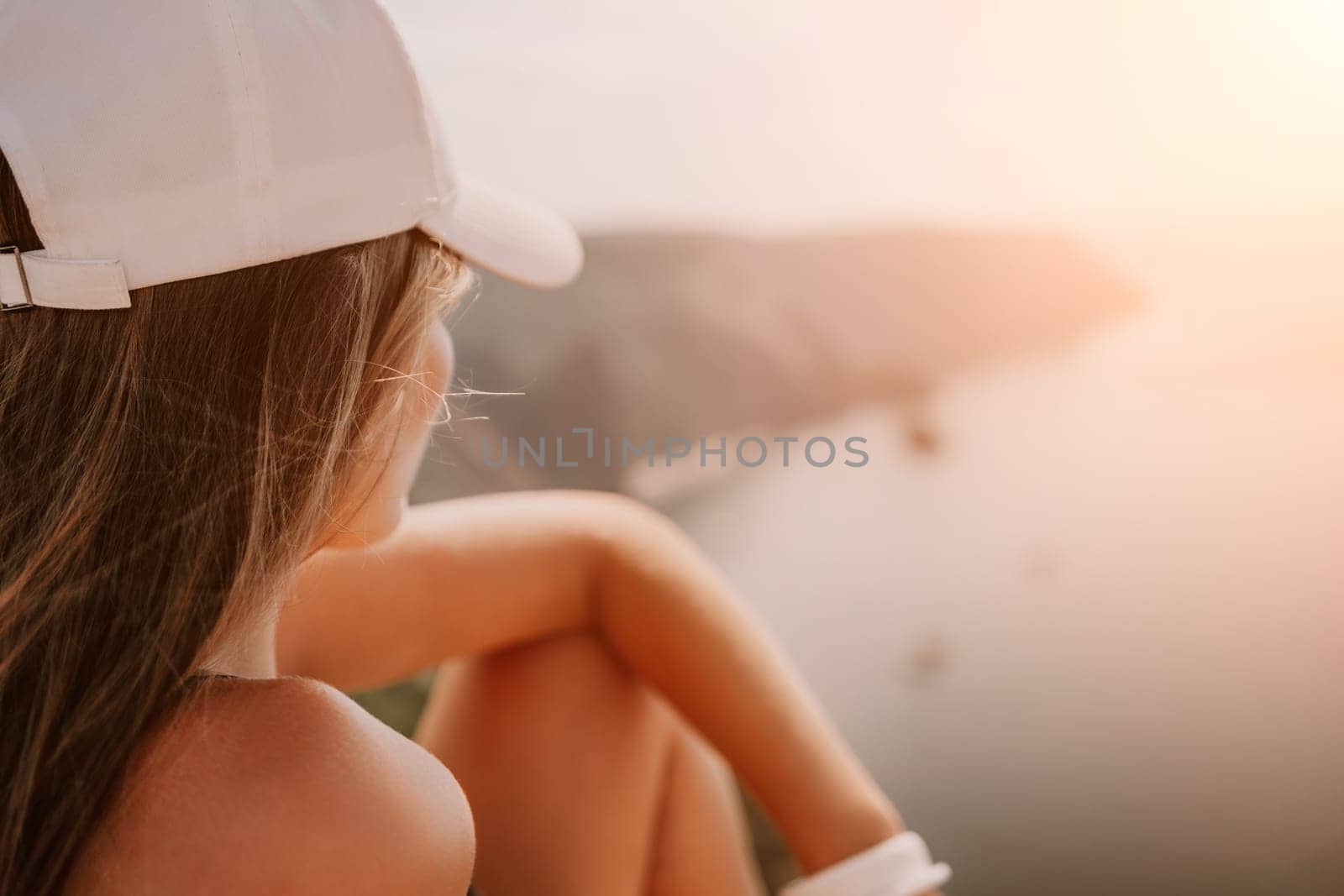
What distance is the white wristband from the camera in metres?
0.58

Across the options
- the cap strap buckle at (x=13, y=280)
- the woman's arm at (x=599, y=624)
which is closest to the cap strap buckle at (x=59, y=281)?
the cap strap buckle at (x=13, y=280)

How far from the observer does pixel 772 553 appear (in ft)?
2.87

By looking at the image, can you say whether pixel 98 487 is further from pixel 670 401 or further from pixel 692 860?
pixel 670 401

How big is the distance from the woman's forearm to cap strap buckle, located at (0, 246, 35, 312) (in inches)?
14.3

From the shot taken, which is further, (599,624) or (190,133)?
(599,624)

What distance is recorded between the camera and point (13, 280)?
344mm

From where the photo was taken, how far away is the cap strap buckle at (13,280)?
343 mm

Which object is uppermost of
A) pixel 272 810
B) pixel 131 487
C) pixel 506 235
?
pixel 506 235
